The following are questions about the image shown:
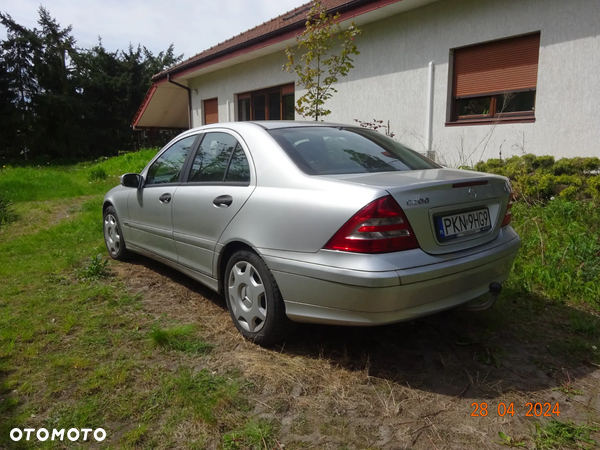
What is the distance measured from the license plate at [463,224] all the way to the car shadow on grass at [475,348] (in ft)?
1.94

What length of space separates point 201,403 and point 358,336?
4.11 feet

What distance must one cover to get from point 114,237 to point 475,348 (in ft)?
13.5

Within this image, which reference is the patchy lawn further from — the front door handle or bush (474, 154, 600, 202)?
bush (474, 154, 600, 202)

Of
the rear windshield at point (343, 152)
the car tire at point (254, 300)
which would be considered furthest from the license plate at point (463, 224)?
the car tire at point (254, 300)

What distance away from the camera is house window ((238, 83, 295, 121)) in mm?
11477

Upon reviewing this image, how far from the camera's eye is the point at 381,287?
2.39 metres

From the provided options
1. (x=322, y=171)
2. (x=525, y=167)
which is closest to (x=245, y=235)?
(x=322, y=171)

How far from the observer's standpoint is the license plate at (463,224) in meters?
2.66

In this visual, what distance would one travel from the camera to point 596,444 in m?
2.14

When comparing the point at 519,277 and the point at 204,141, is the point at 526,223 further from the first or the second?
the point at 204,141

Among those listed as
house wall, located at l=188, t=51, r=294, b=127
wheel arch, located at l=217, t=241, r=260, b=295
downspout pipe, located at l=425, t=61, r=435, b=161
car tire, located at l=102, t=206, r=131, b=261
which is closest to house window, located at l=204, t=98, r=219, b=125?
house wall, located at l=188, t=51, r=294, b=127
